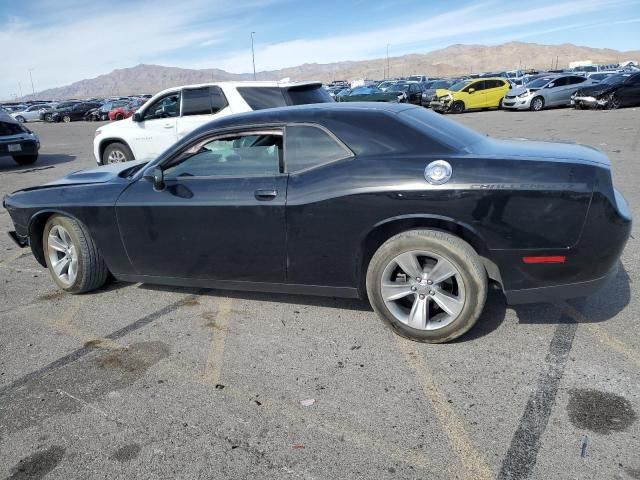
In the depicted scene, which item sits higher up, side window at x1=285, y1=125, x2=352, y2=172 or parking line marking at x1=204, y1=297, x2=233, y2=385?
side window at x1=285, y1=125, x2=352, y2=172

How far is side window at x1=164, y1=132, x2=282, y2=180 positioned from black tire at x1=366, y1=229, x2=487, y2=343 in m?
1.00

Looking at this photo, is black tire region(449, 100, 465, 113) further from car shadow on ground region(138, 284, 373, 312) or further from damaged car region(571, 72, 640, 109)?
car shadow on ground region(138, 284, 373, 312)

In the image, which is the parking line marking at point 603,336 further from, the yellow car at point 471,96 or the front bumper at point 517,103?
the yellow car at point 471,96

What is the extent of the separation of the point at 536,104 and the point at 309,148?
929 inches

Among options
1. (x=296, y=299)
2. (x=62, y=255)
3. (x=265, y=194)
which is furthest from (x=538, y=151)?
(x=62, y=255)

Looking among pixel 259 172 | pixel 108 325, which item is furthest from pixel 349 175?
pixel 108 325

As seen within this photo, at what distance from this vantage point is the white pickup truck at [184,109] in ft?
26.8

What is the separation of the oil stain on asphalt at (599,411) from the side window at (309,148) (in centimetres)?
203

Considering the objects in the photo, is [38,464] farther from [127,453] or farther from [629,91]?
[629,91]

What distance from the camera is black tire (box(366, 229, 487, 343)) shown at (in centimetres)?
317

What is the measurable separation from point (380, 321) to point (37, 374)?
7.67ft

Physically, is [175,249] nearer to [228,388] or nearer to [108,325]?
[108,325]

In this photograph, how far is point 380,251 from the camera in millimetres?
3348

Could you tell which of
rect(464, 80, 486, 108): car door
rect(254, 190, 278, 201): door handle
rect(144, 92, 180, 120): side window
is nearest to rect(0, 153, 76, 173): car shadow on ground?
rect(144, 92, 180, 120): side window
